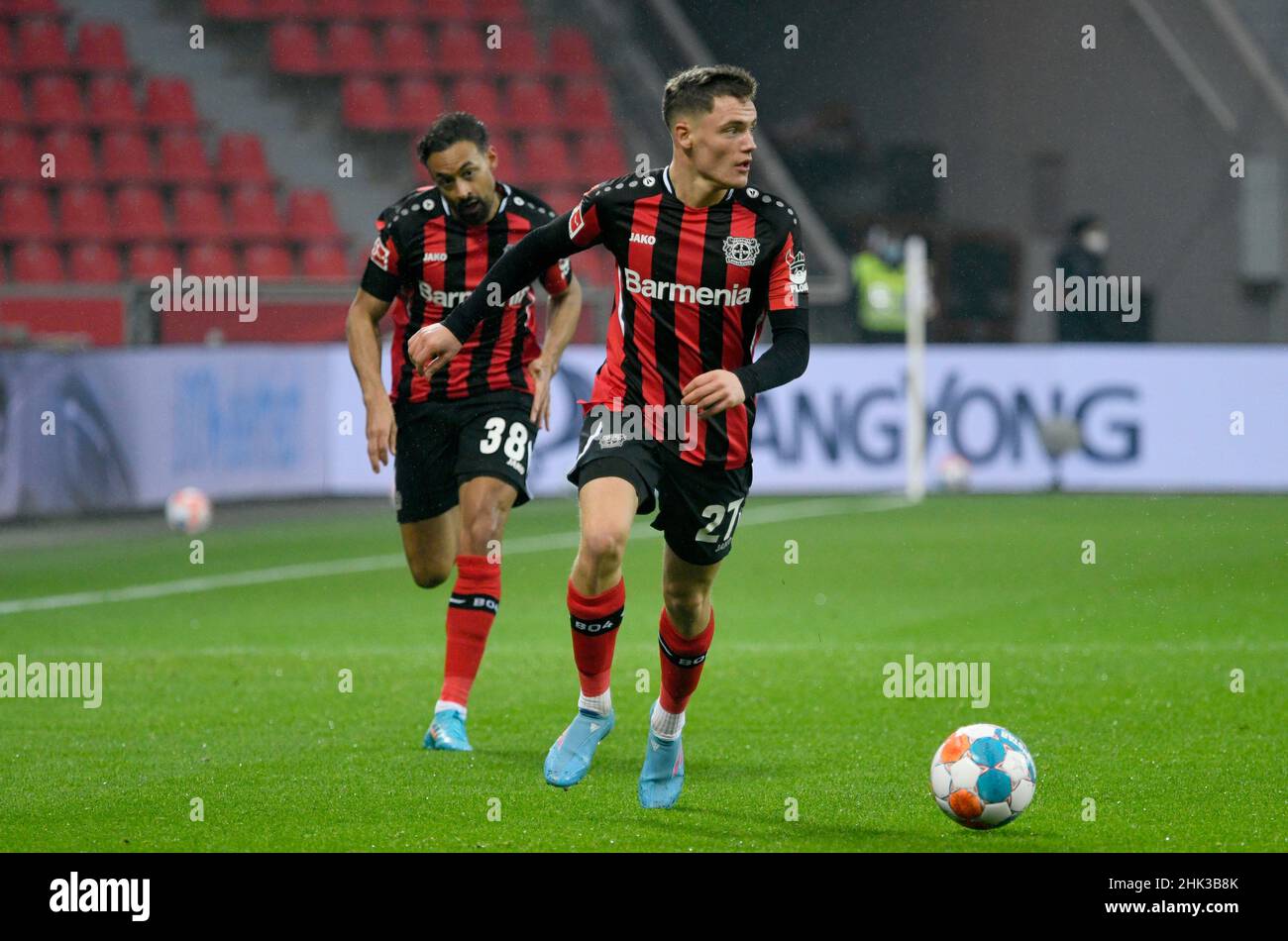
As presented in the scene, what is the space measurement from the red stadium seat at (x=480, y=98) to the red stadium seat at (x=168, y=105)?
272 cm

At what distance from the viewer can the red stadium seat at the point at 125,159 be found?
1872cm

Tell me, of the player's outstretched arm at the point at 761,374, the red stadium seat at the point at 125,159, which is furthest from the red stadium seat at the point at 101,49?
the player's outstretched arm at the point at 761,374

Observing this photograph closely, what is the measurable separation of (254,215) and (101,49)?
7.42 feet

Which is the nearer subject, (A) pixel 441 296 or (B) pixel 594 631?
(B) pixel 594 631

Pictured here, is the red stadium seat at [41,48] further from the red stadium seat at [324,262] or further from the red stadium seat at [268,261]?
the red stadium seat at [324,262]

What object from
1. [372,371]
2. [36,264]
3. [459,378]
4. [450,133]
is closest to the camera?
[450,133]

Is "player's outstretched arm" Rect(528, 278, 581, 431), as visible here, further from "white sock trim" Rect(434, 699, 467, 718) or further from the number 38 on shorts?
"white sock trim" Rect(434, 699, 467, 718)

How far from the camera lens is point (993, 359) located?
17.0m

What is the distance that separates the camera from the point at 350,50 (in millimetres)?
20578

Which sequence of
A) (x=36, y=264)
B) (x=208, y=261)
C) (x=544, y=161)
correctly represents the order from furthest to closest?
(x=544, y=161) → (x=208, y=261) → (x=36, y=264)

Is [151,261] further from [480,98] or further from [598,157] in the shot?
[598,157]

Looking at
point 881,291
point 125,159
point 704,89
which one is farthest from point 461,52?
point 704,89

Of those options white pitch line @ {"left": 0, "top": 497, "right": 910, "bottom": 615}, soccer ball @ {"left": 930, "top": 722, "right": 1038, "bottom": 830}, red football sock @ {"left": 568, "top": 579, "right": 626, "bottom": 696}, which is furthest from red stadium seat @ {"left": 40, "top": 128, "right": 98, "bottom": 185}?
soccer ball @ {"left": 930, "top": 722, "right": 1038, "bottom": 830}

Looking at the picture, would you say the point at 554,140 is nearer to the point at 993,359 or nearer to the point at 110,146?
the point at 110,146
